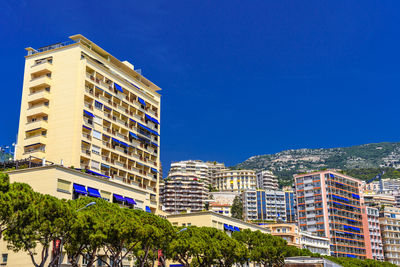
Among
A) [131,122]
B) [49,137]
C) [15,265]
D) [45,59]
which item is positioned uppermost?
[45,59]

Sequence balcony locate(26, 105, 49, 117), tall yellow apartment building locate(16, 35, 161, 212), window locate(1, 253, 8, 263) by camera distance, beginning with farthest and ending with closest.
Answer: balcony locate(26, 105, 49, 117)
tall yellow apartment building locate(16, 35, 161, 212)
window locate(1, 253, 8, 263)

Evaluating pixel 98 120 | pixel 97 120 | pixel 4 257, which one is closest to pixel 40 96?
pixel 97 120

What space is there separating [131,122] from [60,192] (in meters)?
34.4

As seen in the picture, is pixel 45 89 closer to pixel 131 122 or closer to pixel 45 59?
pixel 45 59

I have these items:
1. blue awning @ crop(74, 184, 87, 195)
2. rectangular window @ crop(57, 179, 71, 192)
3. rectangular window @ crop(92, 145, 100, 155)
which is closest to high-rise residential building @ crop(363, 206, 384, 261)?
rectangular window @ crop(92, 145, 100, 155)

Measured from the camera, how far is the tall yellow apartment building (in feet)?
242

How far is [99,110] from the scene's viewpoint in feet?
260

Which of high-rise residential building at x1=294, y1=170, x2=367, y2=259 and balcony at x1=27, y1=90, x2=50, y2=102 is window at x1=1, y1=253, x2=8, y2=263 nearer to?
balcony at x1=27, y1=90, x2=50, y2=102

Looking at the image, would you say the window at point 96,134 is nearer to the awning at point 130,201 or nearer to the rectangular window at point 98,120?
the rectangular window at point 98,120

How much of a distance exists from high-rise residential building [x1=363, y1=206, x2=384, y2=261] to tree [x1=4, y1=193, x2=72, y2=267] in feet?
470

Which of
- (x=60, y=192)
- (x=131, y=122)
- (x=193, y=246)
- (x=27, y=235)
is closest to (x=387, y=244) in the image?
(x=131, y=122)

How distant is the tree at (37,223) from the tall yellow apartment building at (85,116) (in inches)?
1096

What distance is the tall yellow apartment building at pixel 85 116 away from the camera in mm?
73750

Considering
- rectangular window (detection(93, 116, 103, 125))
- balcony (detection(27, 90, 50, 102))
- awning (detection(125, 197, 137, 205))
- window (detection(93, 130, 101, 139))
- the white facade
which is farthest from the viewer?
the white facade
